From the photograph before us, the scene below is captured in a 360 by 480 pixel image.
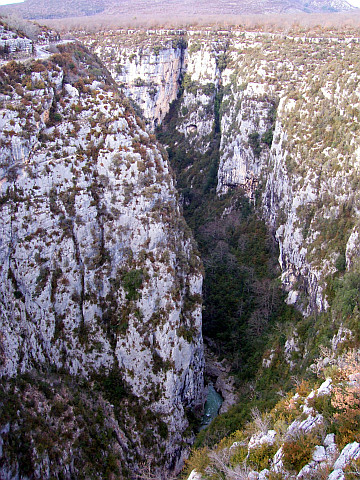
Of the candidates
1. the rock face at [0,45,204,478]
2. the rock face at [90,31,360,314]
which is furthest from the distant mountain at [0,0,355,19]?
the rock face at [0,45,204,478]

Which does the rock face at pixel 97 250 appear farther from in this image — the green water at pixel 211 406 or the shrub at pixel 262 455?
the shrub at pixel 262 455

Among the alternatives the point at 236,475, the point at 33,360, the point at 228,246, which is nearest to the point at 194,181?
the point at 228,246

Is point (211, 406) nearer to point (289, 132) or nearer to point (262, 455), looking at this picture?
point (262, 455)

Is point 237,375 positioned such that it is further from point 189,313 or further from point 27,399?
point 27,399

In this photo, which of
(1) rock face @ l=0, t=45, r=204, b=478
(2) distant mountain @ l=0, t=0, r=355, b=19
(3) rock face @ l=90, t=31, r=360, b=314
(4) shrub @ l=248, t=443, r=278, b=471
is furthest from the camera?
(2) distant mountain @ l=0, t=0, r=355, b=19

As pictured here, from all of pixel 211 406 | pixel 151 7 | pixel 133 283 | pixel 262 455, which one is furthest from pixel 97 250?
pixel 151 7

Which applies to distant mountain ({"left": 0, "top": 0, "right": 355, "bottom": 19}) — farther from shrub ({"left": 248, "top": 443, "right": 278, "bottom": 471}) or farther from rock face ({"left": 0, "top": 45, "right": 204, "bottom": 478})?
shrub ({"left": 248, "top": 443, "right": 278, "bottom": 471})
